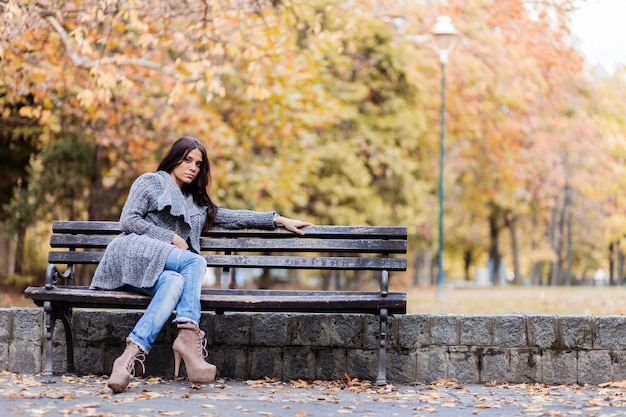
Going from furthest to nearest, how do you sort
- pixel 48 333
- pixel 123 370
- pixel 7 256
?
pixel 7 256
pixel 48 333
pixel 123 370

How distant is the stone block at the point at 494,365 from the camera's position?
5.89m

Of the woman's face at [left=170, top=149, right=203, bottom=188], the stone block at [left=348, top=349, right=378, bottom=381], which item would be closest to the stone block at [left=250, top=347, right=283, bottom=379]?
the stone block at [left=348, top=349, right=378, bottom=381]

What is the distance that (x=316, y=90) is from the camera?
16703mm

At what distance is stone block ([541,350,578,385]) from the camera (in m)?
5.85

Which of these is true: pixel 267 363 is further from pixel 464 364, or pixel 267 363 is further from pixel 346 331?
pixel 464 364

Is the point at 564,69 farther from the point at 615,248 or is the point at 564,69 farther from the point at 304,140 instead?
the point at 615,248

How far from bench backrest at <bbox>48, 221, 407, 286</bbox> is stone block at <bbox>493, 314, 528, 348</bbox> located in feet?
2.64

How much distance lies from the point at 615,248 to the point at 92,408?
40.4 metres

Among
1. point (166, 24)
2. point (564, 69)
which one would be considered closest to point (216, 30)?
point (166, 24)

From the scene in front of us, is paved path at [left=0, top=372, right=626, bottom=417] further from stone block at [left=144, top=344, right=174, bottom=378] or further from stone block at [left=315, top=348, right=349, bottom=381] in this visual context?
stone block at [left=144, top=344, right=174, bottom=378]

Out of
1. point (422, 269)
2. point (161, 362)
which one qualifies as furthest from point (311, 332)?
point (422, 269)

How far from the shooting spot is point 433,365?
5.93m

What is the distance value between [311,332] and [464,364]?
3.52 feet

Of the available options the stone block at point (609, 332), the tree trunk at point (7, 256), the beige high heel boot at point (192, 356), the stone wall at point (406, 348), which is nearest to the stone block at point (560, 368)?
the stone wall at point (406, 348)
